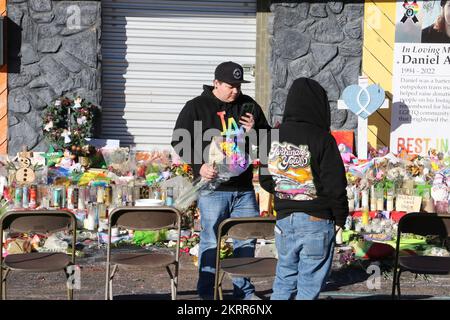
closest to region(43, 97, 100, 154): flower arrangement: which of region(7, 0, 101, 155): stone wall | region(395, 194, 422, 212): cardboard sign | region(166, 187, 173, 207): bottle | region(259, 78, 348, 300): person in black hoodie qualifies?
region(7, 0, 101, 155): stone wall

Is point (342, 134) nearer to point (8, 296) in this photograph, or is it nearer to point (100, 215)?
point (100, 215)

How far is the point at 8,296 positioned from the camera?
655 cm

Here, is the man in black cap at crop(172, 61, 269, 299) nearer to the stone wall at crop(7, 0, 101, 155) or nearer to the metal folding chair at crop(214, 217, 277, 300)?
the metal folding chair at crop(214, 217, 277, 300)

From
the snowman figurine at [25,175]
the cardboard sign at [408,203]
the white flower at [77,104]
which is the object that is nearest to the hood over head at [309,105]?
the cardboard sign at [408,203]

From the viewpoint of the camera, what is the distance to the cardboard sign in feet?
28.4

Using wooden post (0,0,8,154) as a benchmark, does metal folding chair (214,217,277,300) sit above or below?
below

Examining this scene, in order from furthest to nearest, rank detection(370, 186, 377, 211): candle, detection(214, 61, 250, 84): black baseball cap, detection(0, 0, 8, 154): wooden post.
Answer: detection(0, 0, 8, 154): wooden post < detection(370, 186, 377, 211): candle < detection(214, 61, 250, 84): black baseball cap

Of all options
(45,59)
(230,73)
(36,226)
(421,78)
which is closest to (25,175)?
(45,59)

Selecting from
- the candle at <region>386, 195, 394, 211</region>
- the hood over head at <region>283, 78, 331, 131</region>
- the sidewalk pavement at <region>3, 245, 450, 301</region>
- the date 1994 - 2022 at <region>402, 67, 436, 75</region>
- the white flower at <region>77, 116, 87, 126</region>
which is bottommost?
the sidewalk pavement at <region>3, 245, 450, 301</region>

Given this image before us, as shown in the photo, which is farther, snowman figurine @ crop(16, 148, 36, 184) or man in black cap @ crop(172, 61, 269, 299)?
snowman figurine @ crop(16, 148, 36, 184)

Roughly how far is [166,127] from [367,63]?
111 inches

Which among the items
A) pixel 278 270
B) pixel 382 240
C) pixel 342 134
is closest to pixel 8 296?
pixel 278 270

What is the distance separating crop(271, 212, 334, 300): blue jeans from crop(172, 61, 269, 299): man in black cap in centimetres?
102

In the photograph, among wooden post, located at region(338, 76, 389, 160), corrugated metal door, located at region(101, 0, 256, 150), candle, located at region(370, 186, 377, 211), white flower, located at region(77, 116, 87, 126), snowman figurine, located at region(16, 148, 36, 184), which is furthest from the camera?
corrugated metal door, located at region(101, 0, 256, 150)
